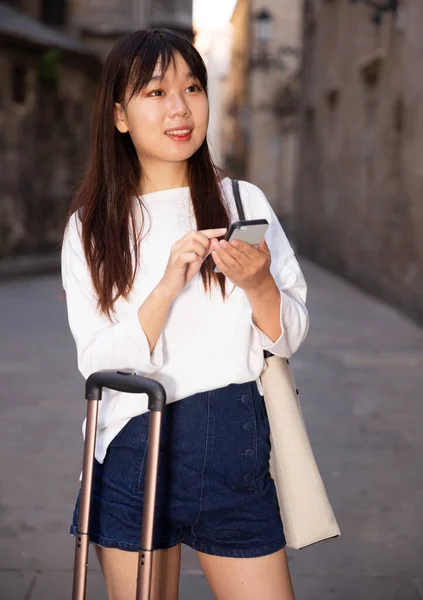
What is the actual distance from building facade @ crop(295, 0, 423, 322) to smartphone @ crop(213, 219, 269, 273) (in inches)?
380

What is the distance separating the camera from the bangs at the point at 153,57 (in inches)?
82.8

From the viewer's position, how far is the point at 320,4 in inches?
760

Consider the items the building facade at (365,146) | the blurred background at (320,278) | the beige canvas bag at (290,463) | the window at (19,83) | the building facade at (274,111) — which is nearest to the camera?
the beige canvas bag at (290,463)

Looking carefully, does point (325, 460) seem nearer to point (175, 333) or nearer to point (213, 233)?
point (175, 333)

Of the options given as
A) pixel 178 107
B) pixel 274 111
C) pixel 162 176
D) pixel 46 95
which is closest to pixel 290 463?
pixel 162 176

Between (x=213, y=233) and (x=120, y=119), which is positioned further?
(x=120, y=119)

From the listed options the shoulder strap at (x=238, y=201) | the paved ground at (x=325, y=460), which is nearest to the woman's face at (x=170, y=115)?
the shoulder strap at (x=238, y=201)

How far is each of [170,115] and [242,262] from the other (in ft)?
1.29

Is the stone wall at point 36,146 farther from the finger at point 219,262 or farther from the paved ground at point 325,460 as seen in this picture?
the finger at point 219,262

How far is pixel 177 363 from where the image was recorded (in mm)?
2121

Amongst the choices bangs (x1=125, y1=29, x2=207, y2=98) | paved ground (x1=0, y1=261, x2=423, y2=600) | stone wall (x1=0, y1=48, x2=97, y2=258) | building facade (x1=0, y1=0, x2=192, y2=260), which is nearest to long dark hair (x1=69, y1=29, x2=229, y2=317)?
bangs (x1=125, y1=29, x2=207, y2=98)

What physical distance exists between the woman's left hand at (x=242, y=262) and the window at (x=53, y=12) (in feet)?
85.3

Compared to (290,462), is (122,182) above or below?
above

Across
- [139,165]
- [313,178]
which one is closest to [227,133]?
[313,178]
